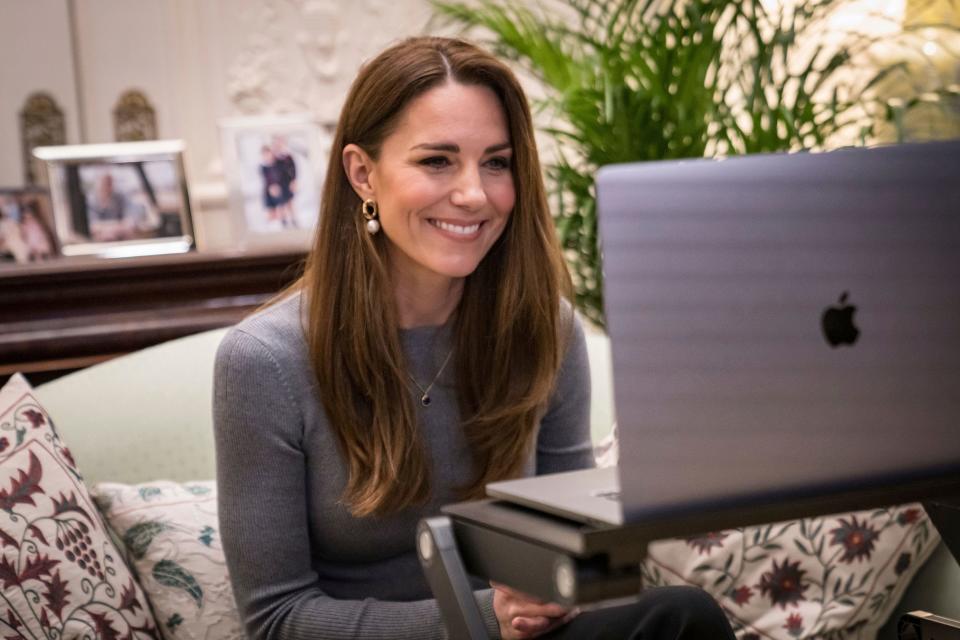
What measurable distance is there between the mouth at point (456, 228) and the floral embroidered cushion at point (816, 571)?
0.63 metres

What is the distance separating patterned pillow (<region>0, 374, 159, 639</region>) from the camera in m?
1.59

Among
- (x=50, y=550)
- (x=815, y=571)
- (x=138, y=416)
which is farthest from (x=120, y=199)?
(x=815, y=571)

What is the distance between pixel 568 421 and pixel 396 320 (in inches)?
12.1

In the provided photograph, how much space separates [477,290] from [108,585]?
63 cm

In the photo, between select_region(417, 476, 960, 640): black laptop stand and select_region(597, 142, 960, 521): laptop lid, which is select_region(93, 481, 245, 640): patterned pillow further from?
select_region(597, 142, 960, 521): laptop lid

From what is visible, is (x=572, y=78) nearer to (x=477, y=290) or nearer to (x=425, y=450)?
(x=477, y=290)

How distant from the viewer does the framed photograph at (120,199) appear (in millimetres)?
2535

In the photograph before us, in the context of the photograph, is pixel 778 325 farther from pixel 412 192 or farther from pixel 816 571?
pixel 816 571

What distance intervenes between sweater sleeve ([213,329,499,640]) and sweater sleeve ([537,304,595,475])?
39 centimetres

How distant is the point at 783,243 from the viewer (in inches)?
36.3

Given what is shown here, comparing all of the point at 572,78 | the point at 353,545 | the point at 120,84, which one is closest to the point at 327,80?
the point at 120,84

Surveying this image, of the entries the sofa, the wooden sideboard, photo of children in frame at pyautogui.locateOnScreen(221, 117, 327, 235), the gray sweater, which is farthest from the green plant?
the gray sweater

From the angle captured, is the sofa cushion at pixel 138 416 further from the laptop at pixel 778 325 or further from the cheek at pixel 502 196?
the laptop at pixel 778 325

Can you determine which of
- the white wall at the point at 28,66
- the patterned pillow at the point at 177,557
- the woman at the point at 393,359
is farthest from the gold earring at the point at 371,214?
the white wall at the point at 28,66
